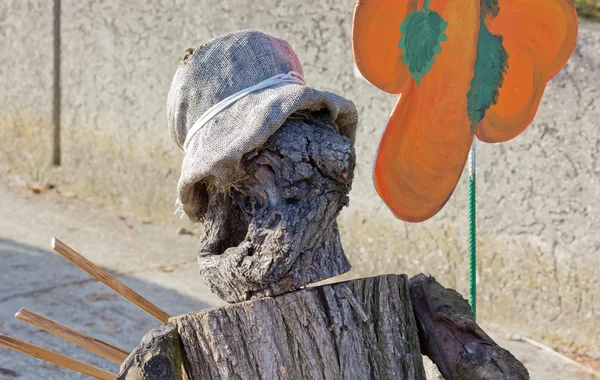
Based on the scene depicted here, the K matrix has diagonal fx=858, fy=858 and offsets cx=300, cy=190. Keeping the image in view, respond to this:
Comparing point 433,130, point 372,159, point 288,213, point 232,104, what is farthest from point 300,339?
point 372,159

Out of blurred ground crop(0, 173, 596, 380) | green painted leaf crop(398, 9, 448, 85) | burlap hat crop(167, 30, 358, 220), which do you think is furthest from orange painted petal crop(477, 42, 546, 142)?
blurred ground crop(0, 173, 596, 380)

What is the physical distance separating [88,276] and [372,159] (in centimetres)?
169

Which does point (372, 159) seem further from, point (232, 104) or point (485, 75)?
point (232, 104)

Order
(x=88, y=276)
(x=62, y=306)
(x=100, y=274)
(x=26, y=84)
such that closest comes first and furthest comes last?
(x=100, y=274), (x=62, y=306), (x=88, y=276), (x=26, y=84)

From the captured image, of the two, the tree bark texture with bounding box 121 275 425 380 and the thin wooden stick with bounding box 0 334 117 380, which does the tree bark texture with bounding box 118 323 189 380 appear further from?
the thin wooden stick with bounding box 0 334 117 380

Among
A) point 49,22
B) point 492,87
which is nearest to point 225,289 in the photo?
point 492,87

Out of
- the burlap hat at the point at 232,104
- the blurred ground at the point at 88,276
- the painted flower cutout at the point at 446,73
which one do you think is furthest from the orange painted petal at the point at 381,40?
the blurred ground at the point at 88,276

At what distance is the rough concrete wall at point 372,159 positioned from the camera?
3.89 meters

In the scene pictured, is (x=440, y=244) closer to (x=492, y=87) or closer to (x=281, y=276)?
(x=492, y=87)

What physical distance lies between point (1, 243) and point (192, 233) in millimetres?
1146

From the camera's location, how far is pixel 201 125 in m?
2.02

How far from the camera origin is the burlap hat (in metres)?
1.93

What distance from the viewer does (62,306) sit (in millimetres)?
4328

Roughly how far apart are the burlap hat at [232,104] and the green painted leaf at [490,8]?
50 cm
